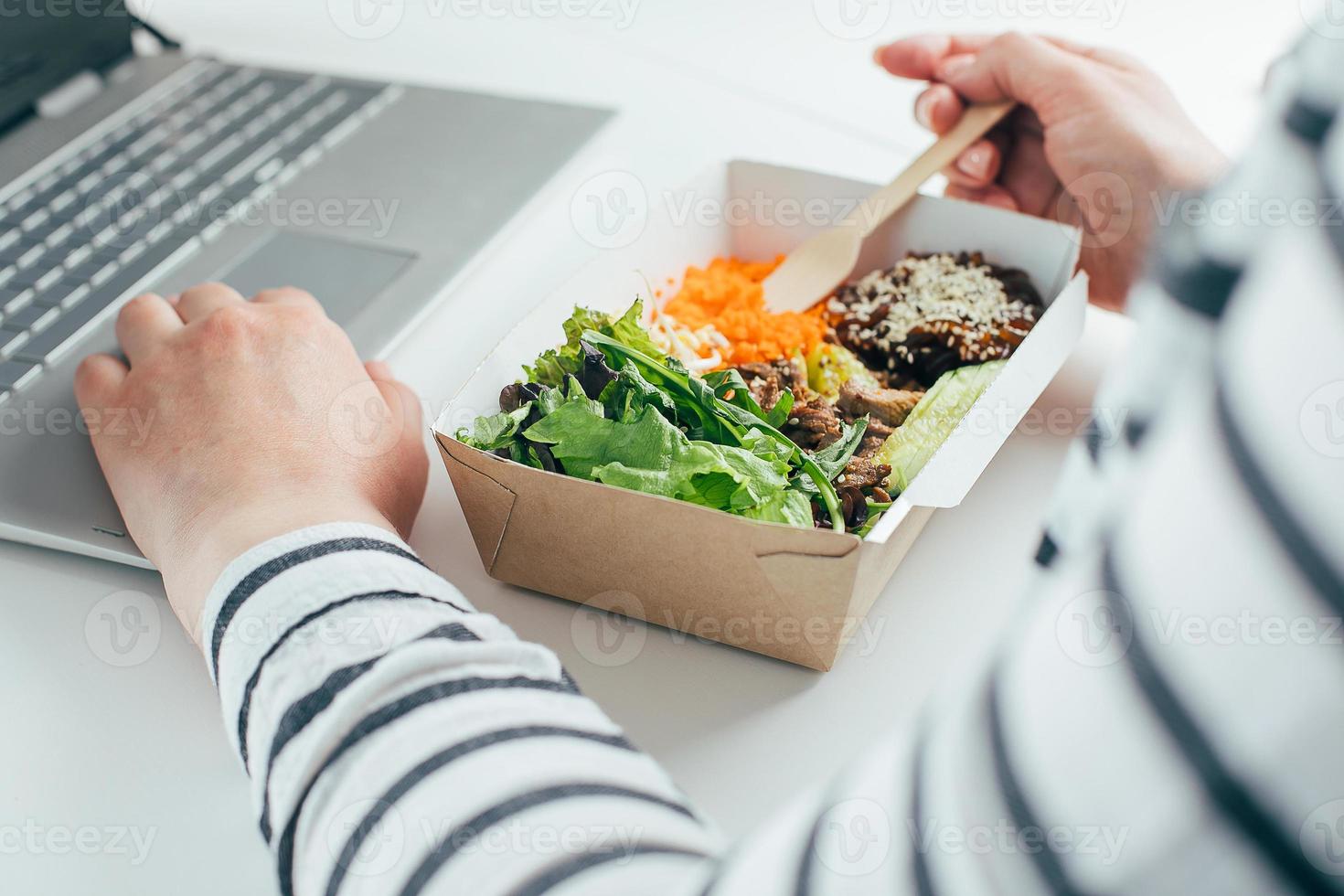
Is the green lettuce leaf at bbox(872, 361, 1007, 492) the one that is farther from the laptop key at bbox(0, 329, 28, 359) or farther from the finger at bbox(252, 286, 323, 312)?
the laptop key at bbox(0, 329, 28, 359)

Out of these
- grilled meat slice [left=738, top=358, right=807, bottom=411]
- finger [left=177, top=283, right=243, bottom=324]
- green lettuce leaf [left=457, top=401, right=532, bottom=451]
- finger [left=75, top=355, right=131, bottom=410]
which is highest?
green lettuce leaf [left=457, top=401, right=532, bottom=451]

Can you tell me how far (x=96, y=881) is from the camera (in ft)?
1.65

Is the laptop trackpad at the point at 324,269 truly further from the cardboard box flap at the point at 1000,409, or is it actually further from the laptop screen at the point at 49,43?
the cardboard box flap at the point at 1000,409

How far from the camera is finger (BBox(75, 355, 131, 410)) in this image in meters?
0.71

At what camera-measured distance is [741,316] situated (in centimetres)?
81

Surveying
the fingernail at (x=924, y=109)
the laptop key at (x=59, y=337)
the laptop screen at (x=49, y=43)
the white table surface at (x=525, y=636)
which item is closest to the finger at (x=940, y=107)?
the fingernail at (x=924, y=109)

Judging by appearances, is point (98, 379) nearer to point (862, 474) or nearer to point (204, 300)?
point (204, 300)

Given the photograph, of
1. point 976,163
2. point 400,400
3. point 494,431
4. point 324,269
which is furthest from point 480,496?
point 976,163

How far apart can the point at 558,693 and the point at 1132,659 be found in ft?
0.90

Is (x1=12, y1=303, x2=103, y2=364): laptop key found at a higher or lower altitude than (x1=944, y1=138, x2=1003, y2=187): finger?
lower

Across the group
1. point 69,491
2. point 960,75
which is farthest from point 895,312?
point 69,491

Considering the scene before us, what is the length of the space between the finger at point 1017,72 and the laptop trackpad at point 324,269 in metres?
0.52

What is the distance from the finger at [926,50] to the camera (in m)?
0.99

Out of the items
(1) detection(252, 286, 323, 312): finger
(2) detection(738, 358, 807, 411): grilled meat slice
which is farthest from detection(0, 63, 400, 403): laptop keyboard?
(2) detection(738, 358, 807, 411): grilled meat slice
